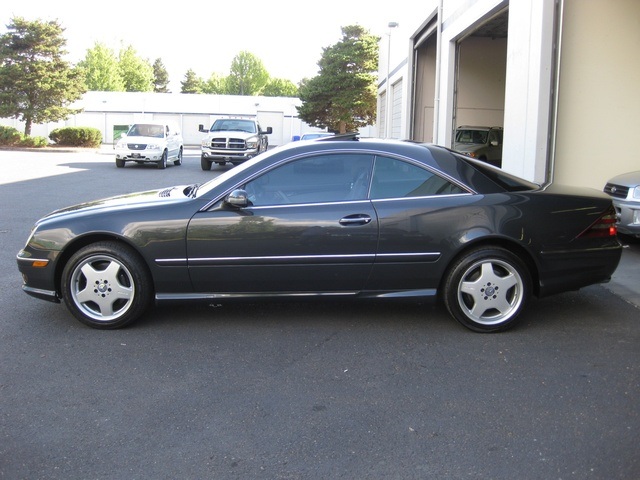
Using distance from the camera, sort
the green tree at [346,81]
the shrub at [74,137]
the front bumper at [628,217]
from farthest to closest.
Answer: the green tree at [346,81] < the shrub at [74,137] < the front bumper at [628,217]

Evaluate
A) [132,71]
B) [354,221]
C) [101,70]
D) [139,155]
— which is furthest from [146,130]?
[132,71]

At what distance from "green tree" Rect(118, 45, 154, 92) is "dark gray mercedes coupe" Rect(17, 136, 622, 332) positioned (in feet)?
305

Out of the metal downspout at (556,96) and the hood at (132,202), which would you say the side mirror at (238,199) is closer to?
the hood at (132,202)

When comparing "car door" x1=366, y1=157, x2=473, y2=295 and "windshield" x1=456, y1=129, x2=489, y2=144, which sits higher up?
"windshield" x1=456, y1=129, x2=489, y2=144

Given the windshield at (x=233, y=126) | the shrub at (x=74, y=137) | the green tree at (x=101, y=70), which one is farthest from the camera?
the green tree at (x=101, y=70)

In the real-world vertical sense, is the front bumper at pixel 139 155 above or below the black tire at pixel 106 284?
above

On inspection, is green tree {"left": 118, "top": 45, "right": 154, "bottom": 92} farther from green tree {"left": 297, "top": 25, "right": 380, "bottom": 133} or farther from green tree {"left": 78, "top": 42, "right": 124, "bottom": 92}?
green tree {"left": 297, "top": 25, "right": 380, "bottom": 133}

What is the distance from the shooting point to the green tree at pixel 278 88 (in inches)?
4306

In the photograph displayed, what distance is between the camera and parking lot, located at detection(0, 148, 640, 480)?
3223 mm

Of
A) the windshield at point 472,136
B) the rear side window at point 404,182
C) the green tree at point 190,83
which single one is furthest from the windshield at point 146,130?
the green tree at point 190,83

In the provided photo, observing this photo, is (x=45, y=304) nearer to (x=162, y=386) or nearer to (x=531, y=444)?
(x=162, y=386)

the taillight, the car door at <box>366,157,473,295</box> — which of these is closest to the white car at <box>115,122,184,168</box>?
the car door at <box>366,157,473,295</box>

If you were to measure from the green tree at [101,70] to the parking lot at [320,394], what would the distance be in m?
82.4

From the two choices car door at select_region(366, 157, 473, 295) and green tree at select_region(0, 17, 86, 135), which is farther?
green tree at select_region(0, 17, 86, 135)
